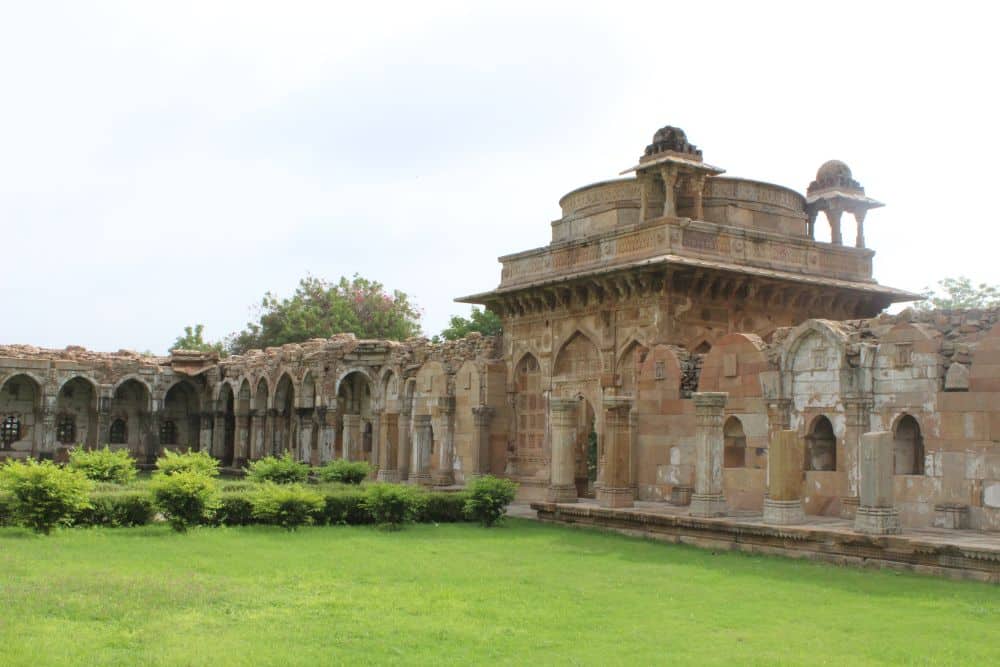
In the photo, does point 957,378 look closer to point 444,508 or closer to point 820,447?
point 820,447

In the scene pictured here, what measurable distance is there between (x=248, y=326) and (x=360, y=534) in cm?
4006

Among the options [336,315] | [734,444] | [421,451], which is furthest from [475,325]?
[734,444]

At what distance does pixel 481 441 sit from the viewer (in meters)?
25.1

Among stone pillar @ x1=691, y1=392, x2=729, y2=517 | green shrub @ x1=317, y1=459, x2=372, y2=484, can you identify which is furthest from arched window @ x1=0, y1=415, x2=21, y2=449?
stone pillar @ x1=691, y1=392, x2=729, y2=517

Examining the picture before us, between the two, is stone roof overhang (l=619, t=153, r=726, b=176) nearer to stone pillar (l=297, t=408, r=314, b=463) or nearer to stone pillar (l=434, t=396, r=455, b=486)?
stone pillar (l=434, t=396, r=455, b=486)

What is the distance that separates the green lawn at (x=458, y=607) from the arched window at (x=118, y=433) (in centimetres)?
2931

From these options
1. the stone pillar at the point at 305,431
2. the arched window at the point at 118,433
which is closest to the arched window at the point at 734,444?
the stone pillar at the point at 305,431

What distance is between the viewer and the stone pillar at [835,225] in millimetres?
25219

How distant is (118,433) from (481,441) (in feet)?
74.0

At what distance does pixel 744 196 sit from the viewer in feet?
79.9

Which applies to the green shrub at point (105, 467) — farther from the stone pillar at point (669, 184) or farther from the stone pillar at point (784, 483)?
the stone pillar at point (784, 483)

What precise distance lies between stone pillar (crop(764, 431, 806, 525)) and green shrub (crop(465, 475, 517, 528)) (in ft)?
15.4

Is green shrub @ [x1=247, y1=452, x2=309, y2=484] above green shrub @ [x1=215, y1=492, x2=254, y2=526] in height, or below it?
above

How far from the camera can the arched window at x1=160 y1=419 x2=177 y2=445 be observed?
4362 centimetres
